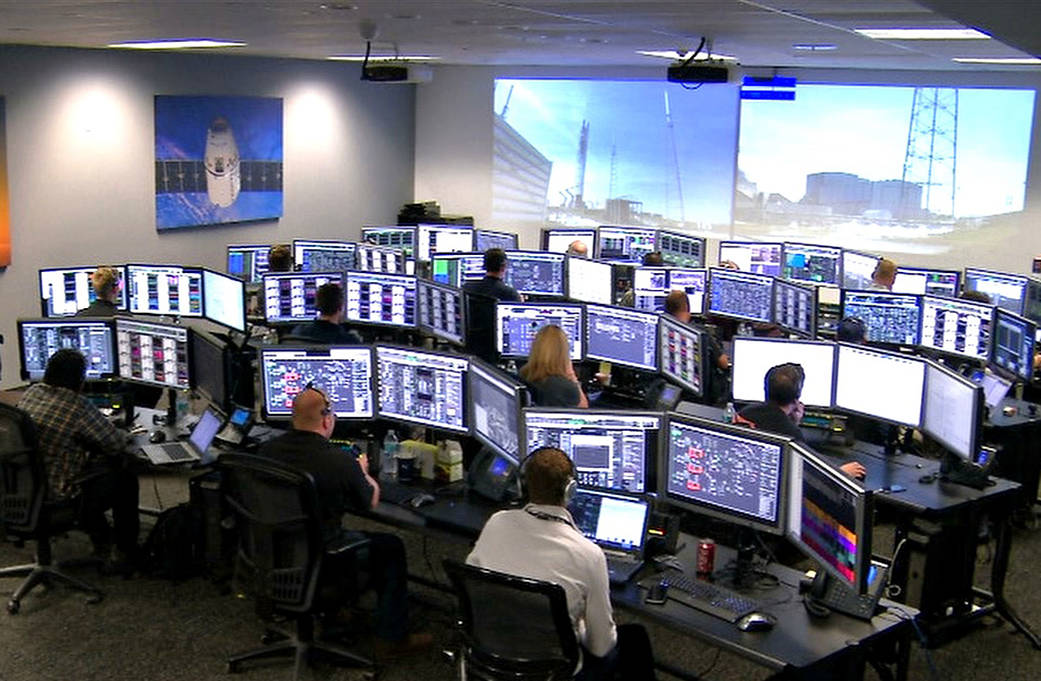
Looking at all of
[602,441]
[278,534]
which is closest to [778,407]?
[602,441]

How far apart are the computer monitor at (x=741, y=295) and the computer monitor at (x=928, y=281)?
58.1 inches

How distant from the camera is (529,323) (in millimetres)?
7637

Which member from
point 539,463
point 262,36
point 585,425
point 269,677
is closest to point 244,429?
point 269,677

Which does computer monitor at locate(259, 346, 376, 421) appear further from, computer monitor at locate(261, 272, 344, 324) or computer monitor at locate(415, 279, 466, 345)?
computer monitor at locate(261, 272, 344, 324)

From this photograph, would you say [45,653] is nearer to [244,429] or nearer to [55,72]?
[244,429]

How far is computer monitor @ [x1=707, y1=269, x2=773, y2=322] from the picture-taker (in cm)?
Result: 895

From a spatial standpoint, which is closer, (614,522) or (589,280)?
(614,522)

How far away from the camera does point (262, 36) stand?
8.80 meters

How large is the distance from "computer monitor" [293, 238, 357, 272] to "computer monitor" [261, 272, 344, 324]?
62.2 inches

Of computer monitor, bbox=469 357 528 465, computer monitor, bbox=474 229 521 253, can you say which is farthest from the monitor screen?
computer monitor, bbox=469 357 528 465

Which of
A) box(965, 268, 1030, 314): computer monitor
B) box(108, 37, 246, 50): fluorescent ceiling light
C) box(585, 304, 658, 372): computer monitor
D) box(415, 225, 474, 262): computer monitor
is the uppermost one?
box(108, 37, 246, 50): fluorescent ceiling light

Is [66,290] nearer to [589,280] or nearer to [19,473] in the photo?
[19,473]

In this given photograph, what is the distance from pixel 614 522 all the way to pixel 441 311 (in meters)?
3.96

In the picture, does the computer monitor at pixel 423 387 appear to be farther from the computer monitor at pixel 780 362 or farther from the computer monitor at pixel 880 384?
the computer monitor at pixel 880 384
